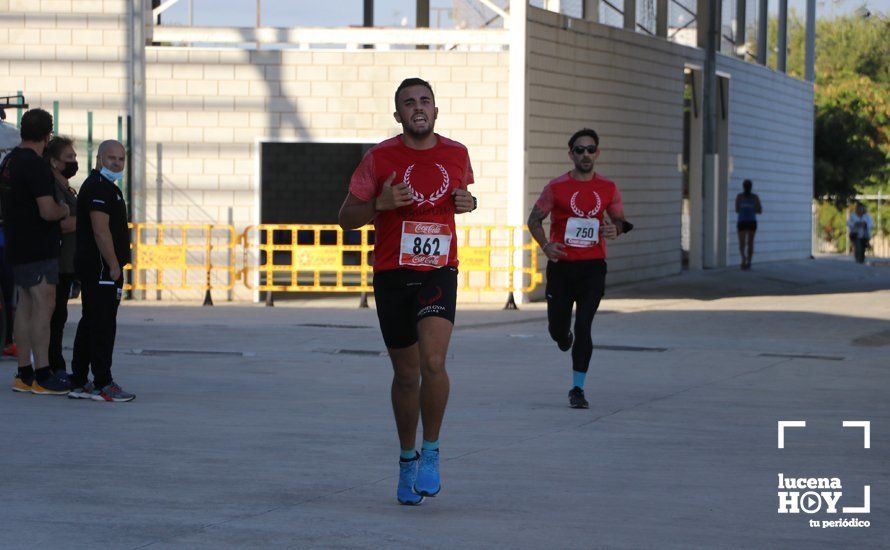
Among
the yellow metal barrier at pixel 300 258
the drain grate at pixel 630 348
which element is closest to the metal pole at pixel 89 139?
the yellow metal barrier at pixel 300 258

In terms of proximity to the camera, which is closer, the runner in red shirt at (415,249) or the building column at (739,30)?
the runner in red shirt at (415,249)

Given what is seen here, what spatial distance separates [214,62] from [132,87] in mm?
1290

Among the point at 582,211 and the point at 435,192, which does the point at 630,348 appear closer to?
the point at 582,211

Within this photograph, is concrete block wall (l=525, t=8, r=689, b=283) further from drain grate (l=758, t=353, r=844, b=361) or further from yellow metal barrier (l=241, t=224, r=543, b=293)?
drain grate (l=758, t=353, r=844, b=361)

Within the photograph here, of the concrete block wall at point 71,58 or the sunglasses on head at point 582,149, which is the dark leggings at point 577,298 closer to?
the sunglasses on head at point 582,149

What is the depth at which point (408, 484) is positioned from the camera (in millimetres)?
7188

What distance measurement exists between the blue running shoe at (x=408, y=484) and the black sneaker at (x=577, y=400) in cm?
391

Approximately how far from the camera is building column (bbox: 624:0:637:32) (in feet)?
94.9

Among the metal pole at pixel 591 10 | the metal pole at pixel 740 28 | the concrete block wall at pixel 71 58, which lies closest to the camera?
the concrete block wall at pixel 71 58

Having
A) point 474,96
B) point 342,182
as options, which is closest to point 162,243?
point 474,96

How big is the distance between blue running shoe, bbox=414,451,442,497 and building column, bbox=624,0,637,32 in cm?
2238

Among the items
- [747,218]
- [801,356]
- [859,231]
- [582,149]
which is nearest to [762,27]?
[859,231]

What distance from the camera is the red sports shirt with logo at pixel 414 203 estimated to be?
7.41m

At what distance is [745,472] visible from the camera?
8188 mm
